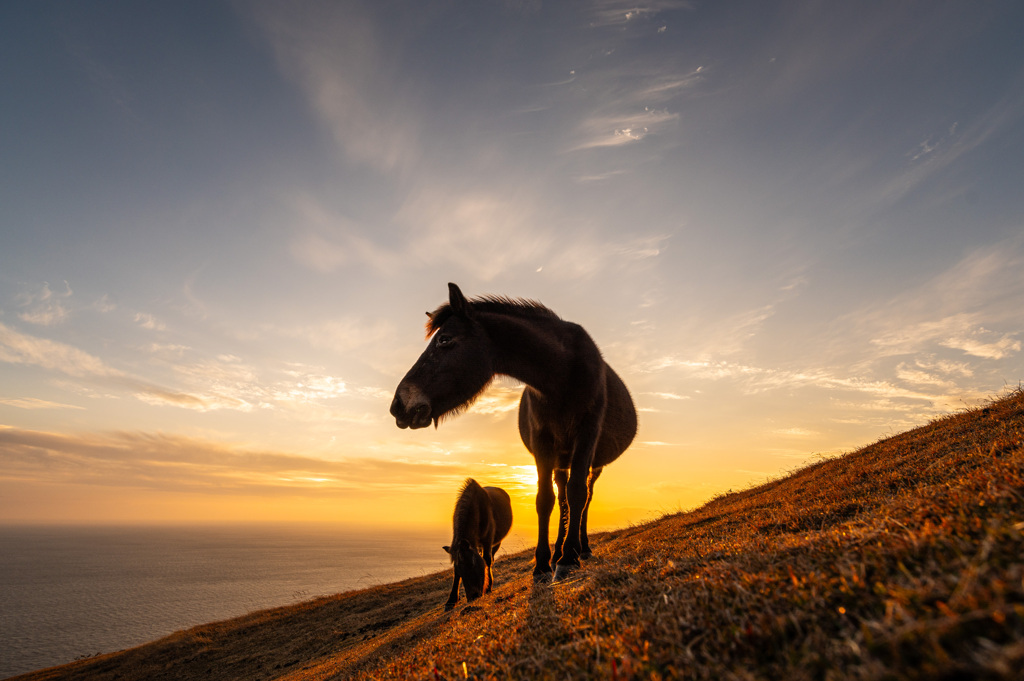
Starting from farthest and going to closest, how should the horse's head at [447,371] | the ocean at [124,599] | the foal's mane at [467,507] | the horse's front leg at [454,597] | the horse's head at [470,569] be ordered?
1. the ocean at [124,599]
2. the foal's mane at [467,507]
3. the horse's front leg at [454,597]
4. the horse's head at [470,569]
5. the horse's head at [447,371]

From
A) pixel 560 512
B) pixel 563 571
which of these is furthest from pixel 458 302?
pixel 563 571

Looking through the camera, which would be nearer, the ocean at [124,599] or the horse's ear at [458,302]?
the horse's ear at [458,302]

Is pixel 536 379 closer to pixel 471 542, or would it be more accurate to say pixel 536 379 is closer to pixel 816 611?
pixel 816 611

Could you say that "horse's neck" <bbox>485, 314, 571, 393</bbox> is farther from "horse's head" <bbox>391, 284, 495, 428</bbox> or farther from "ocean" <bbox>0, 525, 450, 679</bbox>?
"ocean" <bbox>0, 525, 450, 679</bbox>

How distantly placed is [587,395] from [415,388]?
2527mm

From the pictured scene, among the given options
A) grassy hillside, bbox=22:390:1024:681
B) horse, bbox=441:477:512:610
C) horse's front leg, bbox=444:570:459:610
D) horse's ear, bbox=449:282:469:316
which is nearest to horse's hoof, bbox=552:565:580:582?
grassy hillside, bbox=22:390:1024:681

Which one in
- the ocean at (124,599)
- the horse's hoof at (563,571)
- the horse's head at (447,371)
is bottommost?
the ocean at (124,599)

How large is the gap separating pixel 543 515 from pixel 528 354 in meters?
2.68

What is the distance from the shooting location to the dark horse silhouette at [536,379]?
577cm

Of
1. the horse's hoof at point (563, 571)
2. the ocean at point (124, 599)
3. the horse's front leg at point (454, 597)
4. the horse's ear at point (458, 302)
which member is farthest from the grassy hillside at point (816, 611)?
the ocean at point (124, 599)

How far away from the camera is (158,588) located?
472 ft

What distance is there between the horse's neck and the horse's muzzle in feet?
4.16

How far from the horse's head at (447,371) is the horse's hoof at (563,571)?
2.57 m

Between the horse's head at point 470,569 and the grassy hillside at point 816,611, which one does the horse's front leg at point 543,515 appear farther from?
the horse's head at point 470,569
